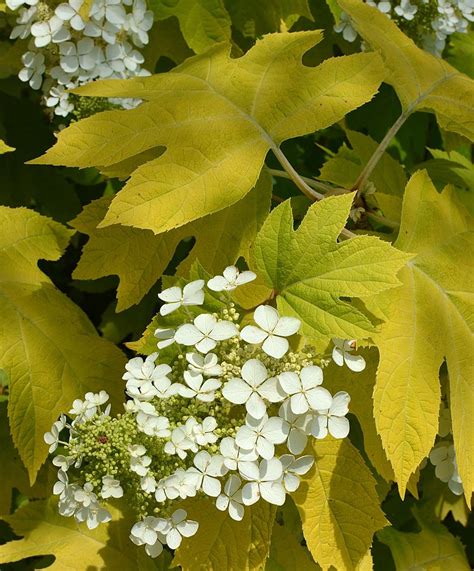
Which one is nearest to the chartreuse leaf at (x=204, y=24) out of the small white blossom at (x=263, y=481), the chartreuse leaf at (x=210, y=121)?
the chartreuse leaf at (x=210, y=121)

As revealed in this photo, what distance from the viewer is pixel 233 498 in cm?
134

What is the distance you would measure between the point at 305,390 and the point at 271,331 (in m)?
0.12

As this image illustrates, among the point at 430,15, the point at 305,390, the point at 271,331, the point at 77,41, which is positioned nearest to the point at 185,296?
the point at 271,331

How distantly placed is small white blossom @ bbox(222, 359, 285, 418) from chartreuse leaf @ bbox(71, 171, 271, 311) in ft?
1.89

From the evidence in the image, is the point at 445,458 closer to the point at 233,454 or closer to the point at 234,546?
the point at 234,546

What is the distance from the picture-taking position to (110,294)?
297 cm

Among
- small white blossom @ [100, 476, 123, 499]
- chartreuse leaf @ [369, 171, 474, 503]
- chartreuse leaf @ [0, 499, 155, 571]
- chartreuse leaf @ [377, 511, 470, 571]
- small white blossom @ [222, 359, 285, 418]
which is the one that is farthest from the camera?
chartreuse leaf @ [377, 511, 470, 571]

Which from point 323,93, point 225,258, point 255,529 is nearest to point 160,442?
point 255,529

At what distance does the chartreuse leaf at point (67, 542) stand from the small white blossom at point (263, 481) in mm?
792

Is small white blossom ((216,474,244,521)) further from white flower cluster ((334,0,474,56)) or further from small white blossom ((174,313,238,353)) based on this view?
white flower cluster ((334,0,474,56))

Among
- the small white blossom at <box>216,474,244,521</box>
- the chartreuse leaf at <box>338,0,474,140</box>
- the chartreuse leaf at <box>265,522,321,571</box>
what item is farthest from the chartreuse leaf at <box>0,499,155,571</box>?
the chartreuse leaf at <box>338,0,474,140</box>

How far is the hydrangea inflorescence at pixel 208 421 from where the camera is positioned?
4.16 ft

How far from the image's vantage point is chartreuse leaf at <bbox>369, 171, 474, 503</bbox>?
1.51 m

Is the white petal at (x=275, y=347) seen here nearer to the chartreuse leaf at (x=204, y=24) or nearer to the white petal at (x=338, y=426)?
the white petal at (x=338, y=426)
